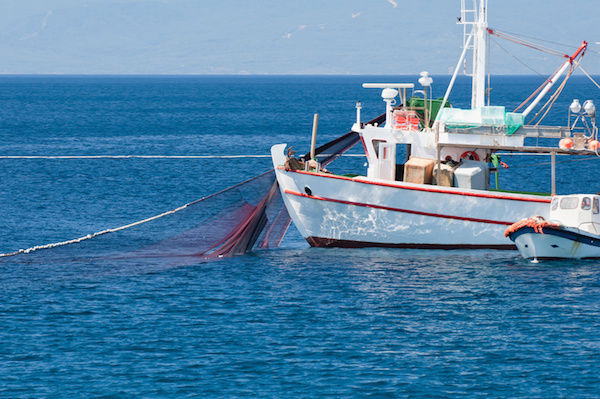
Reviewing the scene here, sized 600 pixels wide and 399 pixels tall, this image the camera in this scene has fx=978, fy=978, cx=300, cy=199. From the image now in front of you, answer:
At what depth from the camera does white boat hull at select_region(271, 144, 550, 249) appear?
40.8 meters

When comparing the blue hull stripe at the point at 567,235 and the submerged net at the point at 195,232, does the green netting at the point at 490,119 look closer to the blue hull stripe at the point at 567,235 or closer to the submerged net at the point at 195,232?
the blue hull stripe at the point at 567,235

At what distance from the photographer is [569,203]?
40.2 metres

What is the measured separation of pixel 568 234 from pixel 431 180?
6189 millimetres

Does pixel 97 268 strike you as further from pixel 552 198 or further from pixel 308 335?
pixel 552 198

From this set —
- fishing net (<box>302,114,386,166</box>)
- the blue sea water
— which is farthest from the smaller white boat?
fishing net (<box>302,114,386,166</box>)

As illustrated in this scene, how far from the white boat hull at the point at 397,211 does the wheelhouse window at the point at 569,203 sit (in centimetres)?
69

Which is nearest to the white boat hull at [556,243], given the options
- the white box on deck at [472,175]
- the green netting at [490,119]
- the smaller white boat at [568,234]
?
the smaller white boat at [568,234]

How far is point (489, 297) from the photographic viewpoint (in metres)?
35.8

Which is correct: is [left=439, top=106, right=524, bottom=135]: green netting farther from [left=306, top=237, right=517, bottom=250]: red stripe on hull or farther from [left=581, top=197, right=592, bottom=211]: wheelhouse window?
[left=306, top=237, right=517, bottom=250]: red stripe on hull

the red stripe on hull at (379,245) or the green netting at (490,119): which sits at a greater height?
the green netting at (490,119)

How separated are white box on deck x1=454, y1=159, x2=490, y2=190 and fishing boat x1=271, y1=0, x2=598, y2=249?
1.7 inches

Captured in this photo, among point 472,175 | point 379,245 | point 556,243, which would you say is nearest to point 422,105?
point 472,175

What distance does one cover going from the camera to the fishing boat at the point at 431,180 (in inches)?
Result: 1614
